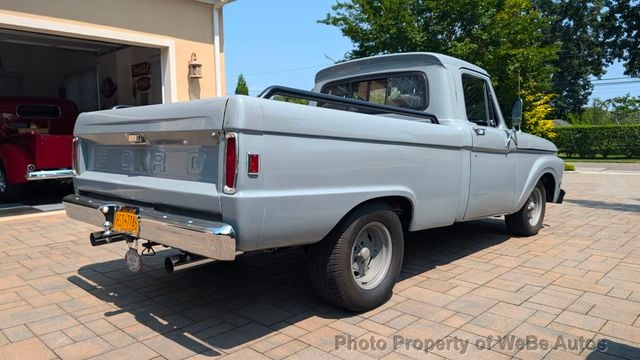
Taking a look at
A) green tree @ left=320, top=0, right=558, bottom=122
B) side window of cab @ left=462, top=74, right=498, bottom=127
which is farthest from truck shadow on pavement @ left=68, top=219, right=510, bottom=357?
green tree @ left=320, top=0, right=558, bottom=122

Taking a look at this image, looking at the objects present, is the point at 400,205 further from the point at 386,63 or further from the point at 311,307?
the point at 386,63

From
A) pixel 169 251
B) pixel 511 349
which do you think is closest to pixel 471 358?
pixel 511 349

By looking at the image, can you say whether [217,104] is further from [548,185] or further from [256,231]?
[548,185]

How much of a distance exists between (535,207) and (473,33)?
26.0 ft

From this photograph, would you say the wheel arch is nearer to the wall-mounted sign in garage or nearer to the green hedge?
the wall-mounted sign in garage

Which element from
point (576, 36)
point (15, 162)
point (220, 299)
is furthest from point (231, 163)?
point (576, 36)

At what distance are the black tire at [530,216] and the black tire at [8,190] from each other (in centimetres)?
859

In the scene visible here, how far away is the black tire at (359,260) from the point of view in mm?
3279

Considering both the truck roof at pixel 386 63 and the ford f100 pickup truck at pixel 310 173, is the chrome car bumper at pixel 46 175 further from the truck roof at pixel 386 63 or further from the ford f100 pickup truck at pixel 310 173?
the truck roof at pixel 386 63

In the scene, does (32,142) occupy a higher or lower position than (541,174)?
higher

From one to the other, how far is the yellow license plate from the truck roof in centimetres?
284

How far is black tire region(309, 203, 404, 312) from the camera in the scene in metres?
3.28

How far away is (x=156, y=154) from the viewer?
11.2 feet

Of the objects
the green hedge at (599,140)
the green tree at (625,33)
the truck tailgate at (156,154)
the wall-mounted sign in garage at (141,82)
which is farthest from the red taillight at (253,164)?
the green hedge at (599,140)
